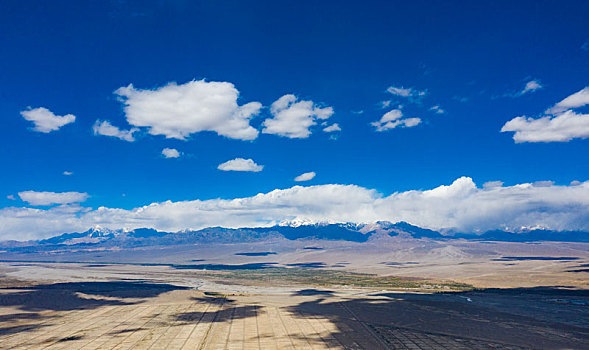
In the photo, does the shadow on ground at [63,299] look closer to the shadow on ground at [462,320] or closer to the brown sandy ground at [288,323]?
the brown sandy ground at [288,323]

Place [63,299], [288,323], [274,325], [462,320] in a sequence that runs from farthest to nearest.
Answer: [63,299] < [462,320] < [288,323] < [274,325]

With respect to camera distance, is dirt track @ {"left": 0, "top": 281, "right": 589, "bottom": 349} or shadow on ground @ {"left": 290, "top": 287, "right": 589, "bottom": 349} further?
shadow on ground @ {"left": 290, "top": 287, "right": 589, "bottom": 349}

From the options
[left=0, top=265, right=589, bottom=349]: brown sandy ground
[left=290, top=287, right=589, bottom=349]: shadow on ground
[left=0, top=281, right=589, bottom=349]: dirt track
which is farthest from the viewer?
[left=290, top=287, right=589, bottom=349]: shadow on ground

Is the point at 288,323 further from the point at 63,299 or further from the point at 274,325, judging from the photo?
the point at 63,299

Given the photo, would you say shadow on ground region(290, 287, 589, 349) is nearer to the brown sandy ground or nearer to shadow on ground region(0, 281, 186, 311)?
the brown sandy ground

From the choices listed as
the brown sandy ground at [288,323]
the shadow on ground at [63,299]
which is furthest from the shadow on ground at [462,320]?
the shadow on ground at [63,299]

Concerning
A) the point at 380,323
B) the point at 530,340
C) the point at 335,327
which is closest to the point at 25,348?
the point at 335,327

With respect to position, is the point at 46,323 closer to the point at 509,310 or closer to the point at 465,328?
the point at 465,328

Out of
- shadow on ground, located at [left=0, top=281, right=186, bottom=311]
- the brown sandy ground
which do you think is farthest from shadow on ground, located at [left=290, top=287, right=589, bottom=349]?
shadow on ground, located at [left=0, top=281, right=186, bottom=311]

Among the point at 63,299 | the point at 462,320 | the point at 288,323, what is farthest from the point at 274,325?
the point at 63,299
